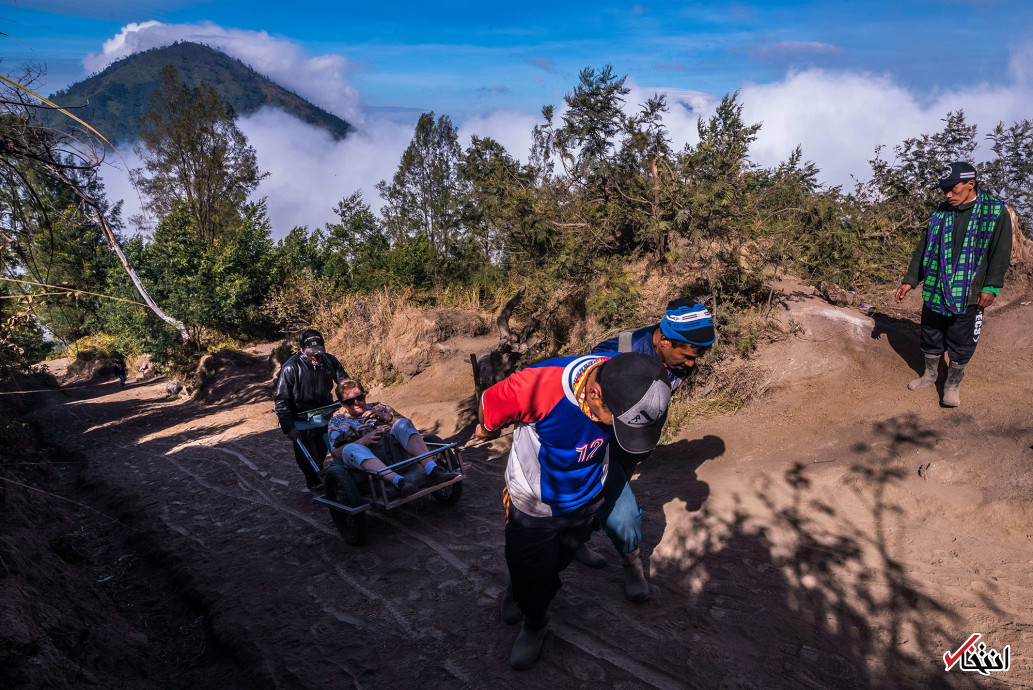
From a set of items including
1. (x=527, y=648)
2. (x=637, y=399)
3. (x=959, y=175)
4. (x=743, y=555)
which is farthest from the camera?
(x=959, y=175)

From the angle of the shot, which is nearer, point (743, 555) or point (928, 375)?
point (743, 555)

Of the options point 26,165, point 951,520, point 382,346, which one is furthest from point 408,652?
point 382,346

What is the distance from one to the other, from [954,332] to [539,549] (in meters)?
4.32

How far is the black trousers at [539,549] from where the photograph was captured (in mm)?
3043

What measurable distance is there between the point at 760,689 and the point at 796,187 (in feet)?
26.7

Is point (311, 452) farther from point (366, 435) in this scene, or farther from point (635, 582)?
point (635, 582)

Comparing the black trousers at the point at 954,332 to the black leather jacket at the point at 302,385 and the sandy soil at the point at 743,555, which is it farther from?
the black leather jacket at the point at 302,385

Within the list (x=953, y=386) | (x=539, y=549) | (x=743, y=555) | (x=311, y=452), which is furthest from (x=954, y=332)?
(x=311, y=452)

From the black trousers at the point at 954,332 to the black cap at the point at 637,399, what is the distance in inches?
159

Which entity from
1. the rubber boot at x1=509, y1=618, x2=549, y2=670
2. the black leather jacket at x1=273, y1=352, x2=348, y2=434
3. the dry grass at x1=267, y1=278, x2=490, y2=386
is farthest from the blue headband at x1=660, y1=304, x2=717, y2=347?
the dry grass at x1=267, y1=278, x2=490, y2=386

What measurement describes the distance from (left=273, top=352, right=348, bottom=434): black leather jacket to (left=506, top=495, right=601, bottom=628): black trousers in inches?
167

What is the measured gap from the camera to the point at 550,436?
2.89 meters

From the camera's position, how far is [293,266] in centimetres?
2581

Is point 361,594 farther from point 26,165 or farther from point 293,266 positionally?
point 293,266
